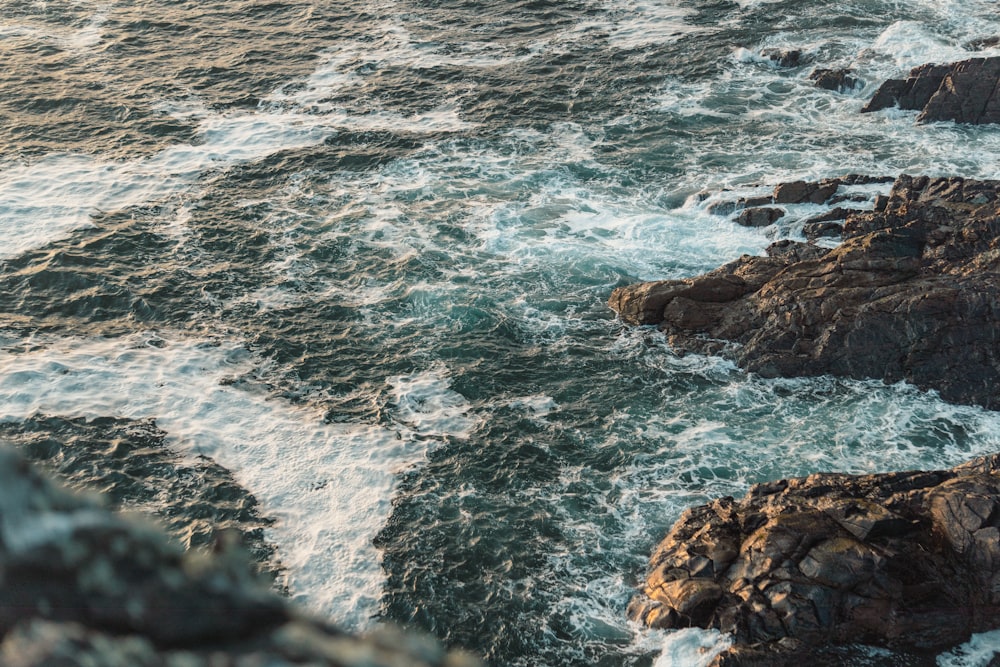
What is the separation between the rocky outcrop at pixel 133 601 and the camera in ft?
6.52

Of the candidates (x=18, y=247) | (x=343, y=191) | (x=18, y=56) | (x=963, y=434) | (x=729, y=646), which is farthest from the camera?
(x=18, y=56)

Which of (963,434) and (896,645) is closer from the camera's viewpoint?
(896,645)

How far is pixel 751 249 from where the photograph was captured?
28109mm

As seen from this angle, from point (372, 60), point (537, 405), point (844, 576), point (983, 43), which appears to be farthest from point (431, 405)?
point (983, 43)

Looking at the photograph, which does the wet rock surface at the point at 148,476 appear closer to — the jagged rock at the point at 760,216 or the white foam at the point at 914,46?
the jagged rock at the point at 760,216

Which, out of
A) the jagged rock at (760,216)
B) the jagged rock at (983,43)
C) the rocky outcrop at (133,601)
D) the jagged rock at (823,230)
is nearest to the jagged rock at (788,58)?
the jagged rock at (983,43)

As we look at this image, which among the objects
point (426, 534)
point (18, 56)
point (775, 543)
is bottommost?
point (426, 534)

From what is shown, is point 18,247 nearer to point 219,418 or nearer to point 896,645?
point 219,418

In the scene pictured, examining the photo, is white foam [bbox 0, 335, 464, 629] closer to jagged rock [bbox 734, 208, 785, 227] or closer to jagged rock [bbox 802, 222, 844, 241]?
jagged rock [bbox 734, 208, 785, 227]

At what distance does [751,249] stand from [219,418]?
52.6ft

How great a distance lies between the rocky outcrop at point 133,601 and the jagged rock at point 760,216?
2860cm

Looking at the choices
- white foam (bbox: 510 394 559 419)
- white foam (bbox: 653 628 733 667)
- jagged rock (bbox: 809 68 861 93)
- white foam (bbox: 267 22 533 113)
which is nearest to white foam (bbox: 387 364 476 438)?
white foam (bbox: 510 394 559 419)

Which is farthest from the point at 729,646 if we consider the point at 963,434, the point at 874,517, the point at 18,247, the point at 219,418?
the point at 18,247

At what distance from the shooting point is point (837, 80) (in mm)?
37594
